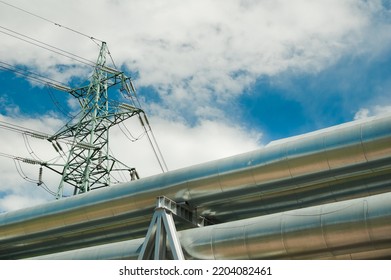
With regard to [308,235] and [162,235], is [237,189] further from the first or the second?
[308,235]

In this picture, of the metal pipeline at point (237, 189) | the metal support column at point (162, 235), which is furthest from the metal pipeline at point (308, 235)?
the metal pipeline at point (237, 189)

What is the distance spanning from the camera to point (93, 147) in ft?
121

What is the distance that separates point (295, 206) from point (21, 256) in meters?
15.9

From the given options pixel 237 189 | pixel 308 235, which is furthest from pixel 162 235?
pixel 308 235

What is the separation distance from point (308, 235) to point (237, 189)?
4379 mm

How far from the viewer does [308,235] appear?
1449 cm

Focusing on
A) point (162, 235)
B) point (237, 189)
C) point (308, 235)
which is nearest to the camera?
point (308, 235)

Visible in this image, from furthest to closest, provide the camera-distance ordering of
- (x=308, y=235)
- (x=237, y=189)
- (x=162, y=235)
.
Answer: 1. (x=237, y=189)
2. (x=162, y=235)
3. (x=308, y=235)

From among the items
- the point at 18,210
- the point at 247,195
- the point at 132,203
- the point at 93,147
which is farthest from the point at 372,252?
the point at 93,147

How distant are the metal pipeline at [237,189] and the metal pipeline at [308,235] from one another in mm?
2046

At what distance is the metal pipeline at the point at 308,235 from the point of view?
44.8ft
